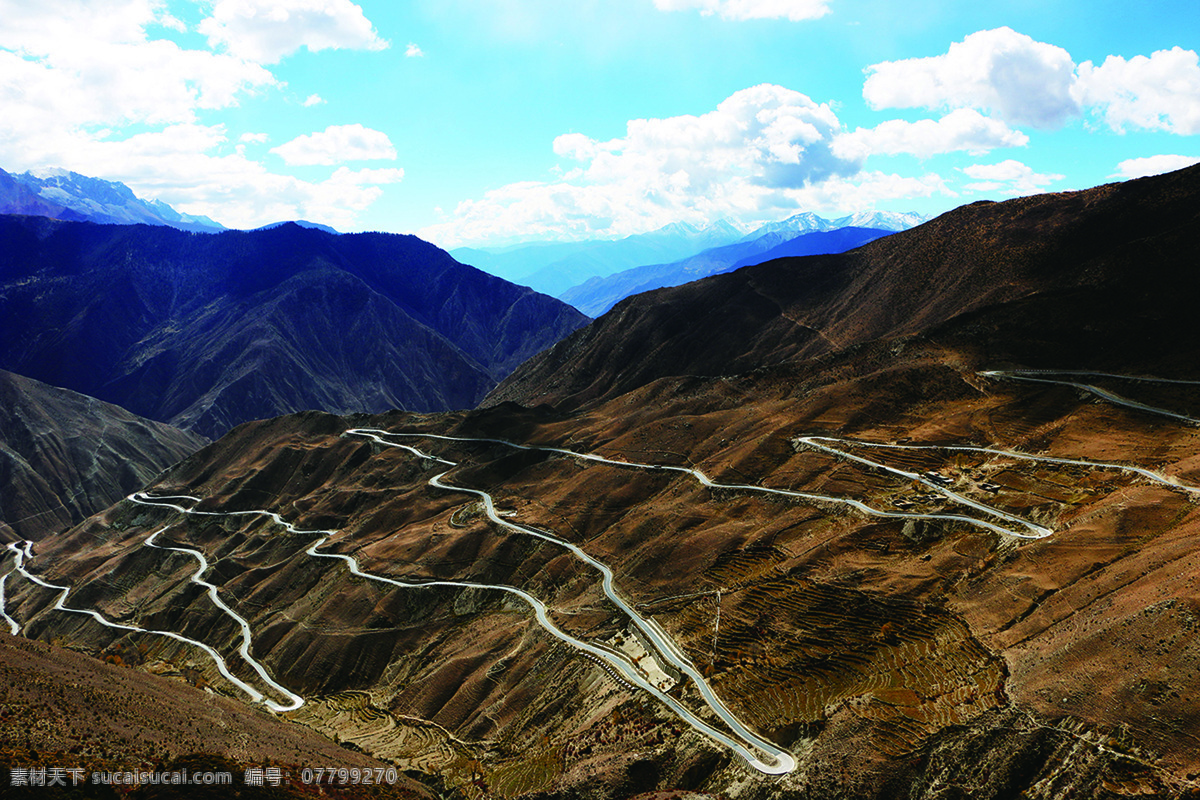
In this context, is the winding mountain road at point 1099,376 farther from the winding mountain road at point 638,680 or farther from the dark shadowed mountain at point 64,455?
the dark shadowed mountain at point 64,455

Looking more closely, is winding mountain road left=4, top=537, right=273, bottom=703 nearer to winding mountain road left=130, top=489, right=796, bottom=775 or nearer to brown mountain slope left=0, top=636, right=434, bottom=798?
winding mountain road left=130, top=489, right=796, bottom=775

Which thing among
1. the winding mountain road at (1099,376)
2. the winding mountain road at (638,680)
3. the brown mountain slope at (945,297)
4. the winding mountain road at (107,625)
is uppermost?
the brown mountain slope at (945,297)

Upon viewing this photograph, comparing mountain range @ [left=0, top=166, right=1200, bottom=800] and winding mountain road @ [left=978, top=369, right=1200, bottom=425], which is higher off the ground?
winding mountain road @ [left=978, top=369, right=1200, bottom=425]

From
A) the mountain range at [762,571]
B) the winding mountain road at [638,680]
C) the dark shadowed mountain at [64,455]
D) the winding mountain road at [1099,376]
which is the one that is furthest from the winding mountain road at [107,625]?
the winding mountain road at [1099,376]

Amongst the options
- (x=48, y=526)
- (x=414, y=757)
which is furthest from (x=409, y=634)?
(x=48, y=526)

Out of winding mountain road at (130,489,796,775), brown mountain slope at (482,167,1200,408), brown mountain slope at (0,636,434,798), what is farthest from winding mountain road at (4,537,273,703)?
brown mountain slope at (482,167,1200,408)

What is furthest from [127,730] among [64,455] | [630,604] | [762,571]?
[64,455]

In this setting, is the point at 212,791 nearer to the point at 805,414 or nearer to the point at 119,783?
the point at 119,783
